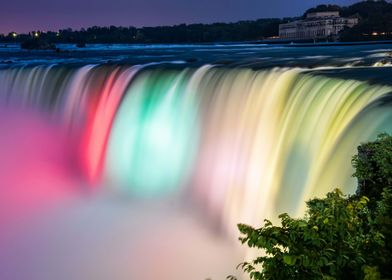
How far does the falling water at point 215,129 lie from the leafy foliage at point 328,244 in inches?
114

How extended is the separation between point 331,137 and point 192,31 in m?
128

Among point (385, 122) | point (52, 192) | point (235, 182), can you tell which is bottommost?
point (52, 192)

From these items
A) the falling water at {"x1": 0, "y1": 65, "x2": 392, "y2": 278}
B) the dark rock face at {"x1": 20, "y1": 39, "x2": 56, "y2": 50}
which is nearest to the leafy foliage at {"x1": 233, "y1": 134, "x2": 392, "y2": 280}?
the falling water at {"x1": 0, "y1": 65, "x2": 392, "y2": 278}

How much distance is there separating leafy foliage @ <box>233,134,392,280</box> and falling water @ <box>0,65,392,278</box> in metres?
2.89

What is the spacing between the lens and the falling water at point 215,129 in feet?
33.1

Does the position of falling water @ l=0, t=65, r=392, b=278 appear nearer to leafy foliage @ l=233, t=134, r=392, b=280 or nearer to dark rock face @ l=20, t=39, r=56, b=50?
leafy foliage @ l=233, t=134, r=392, b=280

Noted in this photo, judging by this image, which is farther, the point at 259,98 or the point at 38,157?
the point at 38,157

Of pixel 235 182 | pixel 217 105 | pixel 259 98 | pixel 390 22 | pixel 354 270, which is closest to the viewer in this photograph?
pixel 354 270

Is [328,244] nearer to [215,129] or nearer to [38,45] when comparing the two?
[215,129]

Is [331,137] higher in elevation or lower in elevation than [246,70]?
lower

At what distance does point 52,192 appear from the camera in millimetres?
16375

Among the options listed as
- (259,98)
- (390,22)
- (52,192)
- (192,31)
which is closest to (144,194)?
(52,192)

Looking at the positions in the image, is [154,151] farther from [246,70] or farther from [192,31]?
[192,31]

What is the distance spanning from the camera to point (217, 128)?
1467cm
